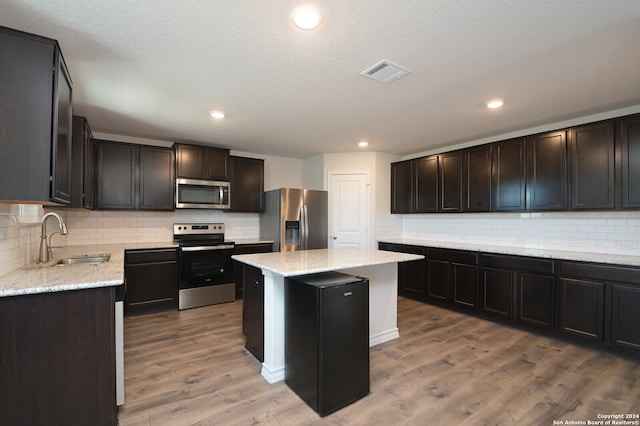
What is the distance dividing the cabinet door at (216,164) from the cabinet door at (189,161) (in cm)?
7

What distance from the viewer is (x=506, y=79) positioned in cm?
244

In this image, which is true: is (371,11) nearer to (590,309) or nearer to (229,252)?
(590,309)

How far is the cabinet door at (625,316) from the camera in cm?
265

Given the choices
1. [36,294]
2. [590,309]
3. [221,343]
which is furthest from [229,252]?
[590,309]

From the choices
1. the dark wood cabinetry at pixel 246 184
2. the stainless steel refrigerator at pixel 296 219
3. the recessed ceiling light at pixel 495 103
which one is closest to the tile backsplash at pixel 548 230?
the recessed ceiling light at pixel 495 103

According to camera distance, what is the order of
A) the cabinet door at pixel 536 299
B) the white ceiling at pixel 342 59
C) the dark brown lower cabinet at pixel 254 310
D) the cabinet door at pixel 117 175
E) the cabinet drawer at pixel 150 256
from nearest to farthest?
the white ceiling at pixel 342 59 < the dark brown lower cabinet at pixel 254 310 < the cabinet door at pixel 536 299 < the cabinet drawer at pixel 150 256 < the cabinet door at pixel 117 175

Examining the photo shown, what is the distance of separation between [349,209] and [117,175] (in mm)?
3438

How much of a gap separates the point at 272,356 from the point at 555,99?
135 inches

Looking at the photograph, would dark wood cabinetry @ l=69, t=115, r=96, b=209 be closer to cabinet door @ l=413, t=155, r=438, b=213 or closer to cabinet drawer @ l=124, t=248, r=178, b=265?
cabinet drawer @ l=124, t=248, r=178, b=265

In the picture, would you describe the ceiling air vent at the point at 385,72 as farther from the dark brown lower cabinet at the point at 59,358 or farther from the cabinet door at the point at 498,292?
the cabinet door at the point at 498,292

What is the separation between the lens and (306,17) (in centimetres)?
170

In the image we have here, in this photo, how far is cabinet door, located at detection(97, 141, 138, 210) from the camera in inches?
152

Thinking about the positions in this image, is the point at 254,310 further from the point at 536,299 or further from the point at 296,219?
the point at 536,299

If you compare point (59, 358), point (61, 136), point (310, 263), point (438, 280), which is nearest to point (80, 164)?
point (61, 136)
